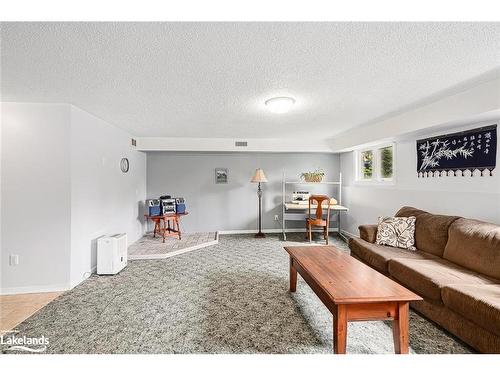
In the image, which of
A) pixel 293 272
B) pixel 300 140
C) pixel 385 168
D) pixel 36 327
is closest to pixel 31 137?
pixel 36 327

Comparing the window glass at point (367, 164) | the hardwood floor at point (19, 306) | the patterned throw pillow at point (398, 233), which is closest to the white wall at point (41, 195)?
the hardwood floor at point (19, 306)

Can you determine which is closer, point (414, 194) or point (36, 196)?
point (36, 196)

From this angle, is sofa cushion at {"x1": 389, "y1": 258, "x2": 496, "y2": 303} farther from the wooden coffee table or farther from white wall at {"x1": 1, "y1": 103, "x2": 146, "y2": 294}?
white wall at {"x1": 1, "y1": 103, "x2": 146, "y2": 294}

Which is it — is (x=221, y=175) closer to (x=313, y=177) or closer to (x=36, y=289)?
(x=313, y=177)

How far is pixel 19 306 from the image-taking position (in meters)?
2.47

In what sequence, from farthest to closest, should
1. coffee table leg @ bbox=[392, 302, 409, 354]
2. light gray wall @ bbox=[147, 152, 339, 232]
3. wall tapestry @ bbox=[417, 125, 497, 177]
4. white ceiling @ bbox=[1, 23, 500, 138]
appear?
light gray wall @ bbox=[147, 152, 339, 232], wall tapestry @ bbox=[417, 125, 497, 177], coffee table leg @ bbox=[392, 302, 409, 354], white ceiling @ bbox=[1, 23, 500, 138]

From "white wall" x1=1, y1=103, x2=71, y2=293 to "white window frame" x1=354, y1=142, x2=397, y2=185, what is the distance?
192 inches

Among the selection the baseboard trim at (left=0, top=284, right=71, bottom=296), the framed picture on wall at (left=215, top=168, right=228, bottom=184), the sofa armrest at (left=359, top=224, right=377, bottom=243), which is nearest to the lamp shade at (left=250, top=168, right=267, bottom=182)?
the framed picture on wall at (left=215, top=168, right=228, bottom=184)

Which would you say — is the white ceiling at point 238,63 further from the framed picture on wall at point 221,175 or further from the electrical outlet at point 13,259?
the framed picture on wall at point 221,175

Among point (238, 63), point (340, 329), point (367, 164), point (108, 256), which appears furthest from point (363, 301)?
point (367, 164)

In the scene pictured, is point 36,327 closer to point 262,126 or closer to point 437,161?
point 262,126

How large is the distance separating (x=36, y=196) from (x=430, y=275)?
4240mm

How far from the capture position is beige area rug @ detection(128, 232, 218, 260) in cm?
405

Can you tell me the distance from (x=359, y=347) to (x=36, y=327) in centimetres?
271
